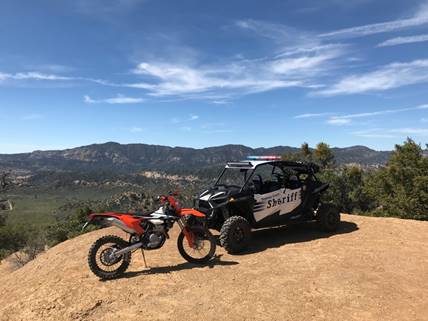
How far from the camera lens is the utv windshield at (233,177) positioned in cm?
1041

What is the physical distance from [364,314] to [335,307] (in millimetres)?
442

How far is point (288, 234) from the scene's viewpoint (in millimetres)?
10977

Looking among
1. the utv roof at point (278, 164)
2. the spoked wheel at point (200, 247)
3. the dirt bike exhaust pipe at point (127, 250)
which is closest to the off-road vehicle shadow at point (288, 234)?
the spoked wheel at point (200, 247)

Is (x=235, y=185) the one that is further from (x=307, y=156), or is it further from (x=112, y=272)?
(x=307, y=156)

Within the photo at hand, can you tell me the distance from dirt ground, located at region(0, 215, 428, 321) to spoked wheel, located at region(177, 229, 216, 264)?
215 mm

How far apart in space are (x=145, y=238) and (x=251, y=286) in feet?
8.25

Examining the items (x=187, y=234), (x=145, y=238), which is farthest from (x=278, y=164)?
(x=145, y=238)

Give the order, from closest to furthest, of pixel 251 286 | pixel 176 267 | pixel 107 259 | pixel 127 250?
pixel 251 286 → pixel 107 259 → pixel 127 250 → pixel 176 267

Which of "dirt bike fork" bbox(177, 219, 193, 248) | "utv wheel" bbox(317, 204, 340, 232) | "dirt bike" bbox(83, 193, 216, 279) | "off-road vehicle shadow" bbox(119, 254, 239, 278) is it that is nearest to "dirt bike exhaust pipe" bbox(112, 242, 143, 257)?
"dirt bike" bbox(83, 193, 216, 279)

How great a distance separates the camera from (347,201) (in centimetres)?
5122

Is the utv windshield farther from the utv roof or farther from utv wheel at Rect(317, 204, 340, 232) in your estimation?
utv wheel at Rect(317, 204, 340, 232)

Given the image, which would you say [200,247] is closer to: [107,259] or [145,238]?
[145,238]

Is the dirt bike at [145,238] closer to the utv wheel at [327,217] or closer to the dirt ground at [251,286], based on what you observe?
the dirt ground at [251,286]

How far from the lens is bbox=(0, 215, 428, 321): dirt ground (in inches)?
239
